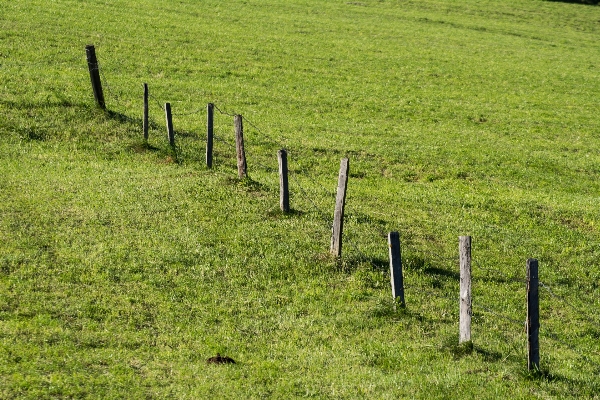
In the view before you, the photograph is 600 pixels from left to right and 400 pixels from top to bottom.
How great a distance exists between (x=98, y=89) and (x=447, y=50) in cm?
2811

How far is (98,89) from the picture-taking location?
84.6 ft

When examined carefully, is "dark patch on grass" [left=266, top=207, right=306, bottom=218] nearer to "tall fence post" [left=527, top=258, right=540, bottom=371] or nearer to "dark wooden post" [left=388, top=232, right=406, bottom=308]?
"dark wooden post" [left=388, top=232, right=406, bottom=308]

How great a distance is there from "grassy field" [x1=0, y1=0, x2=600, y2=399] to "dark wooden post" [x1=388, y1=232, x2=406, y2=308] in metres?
0.30

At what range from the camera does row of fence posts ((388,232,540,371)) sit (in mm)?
11484

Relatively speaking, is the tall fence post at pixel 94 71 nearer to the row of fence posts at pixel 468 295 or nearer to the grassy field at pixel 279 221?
the grassy field at pixel 279 221

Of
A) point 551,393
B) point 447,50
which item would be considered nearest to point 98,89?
point 551,393

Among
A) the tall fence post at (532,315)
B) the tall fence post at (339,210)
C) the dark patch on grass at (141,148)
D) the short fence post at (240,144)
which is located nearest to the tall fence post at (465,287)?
the tall fence post at (532,315)

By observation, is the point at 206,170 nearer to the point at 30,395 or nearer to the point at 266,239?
the point at 266,239

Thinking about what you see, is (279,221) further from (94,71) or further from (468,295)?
(94,71)

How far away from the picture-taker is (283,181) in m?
18.0

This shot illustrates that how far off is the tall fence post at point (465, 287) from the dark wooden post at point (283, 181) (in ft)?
20.4

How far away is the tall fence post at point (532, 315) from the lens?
11.4m

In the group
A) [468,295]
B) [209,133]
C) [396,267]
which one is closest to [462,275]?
[468,295]

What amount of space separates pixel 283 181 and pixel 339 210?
2610 mm
